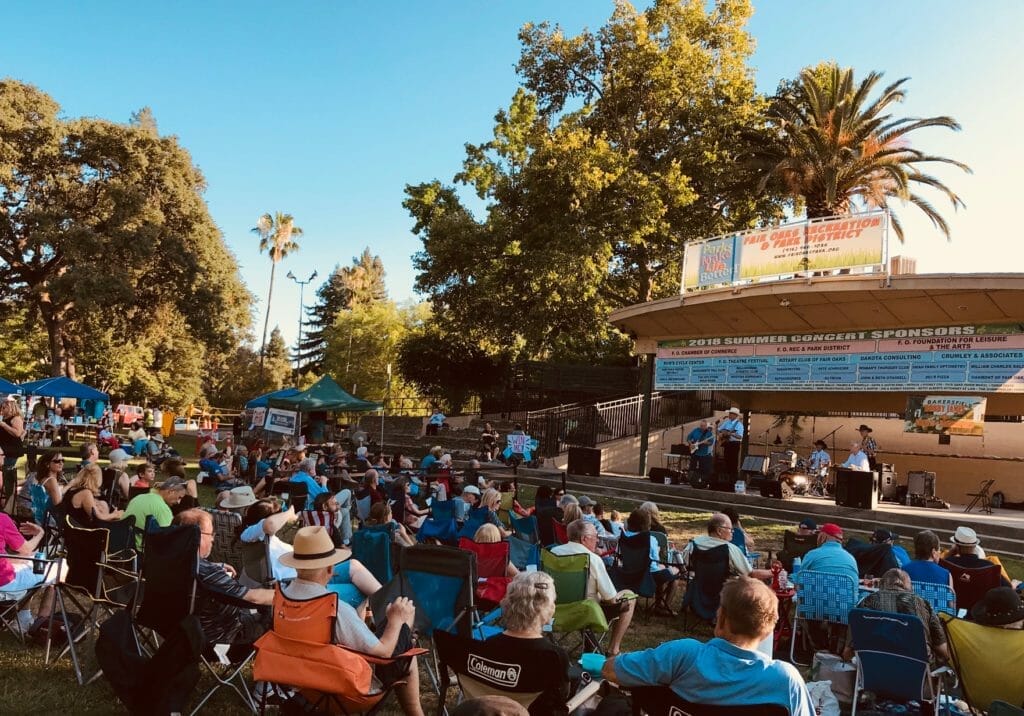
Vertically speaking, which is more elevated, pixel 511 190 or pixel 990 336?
pixel 511 190

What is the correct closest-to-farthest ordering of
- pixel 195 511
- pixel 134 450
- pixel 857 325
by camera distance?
1. pixel 195 511
2. pixel 857 325
3. pixel 134 450

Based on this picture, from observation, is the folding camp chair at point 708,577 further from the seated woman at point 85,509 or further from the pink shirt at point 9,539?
the pink shirt at point 9,539

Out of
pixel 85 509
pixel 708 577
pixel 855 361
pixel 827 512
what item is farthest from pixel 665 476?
pixel 85 509

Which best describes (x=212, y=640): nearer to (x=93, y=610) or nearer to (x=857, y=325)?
(x=93, y=610)

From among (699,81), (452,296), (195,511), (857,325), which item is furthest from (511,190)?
(195,511)

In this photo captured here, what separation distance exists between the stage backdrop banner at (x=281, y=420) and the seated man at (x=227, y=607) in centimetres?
1357

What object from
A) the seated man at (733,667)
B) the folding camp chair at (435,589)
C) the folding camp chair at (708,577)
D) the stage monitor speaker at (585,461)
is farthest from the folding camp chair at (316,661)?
the stage monitor speaker at (585,461)

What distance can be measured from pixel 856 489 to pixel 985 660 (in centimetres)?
1039

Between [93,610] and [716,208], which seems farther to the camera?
[716,208]

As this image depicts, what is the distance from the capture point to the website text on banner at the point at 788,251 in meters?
14.5

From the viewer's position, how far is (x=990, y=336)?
13734mm

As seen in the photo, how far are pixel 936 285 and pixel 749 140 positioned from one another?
14.7 metres

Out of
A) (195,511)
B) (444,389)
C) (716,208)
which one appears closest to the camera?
(195,511)

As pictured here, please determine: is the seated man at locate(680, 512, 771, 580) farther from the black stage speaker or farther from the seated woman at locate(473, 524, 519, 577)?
the black stage speaker
